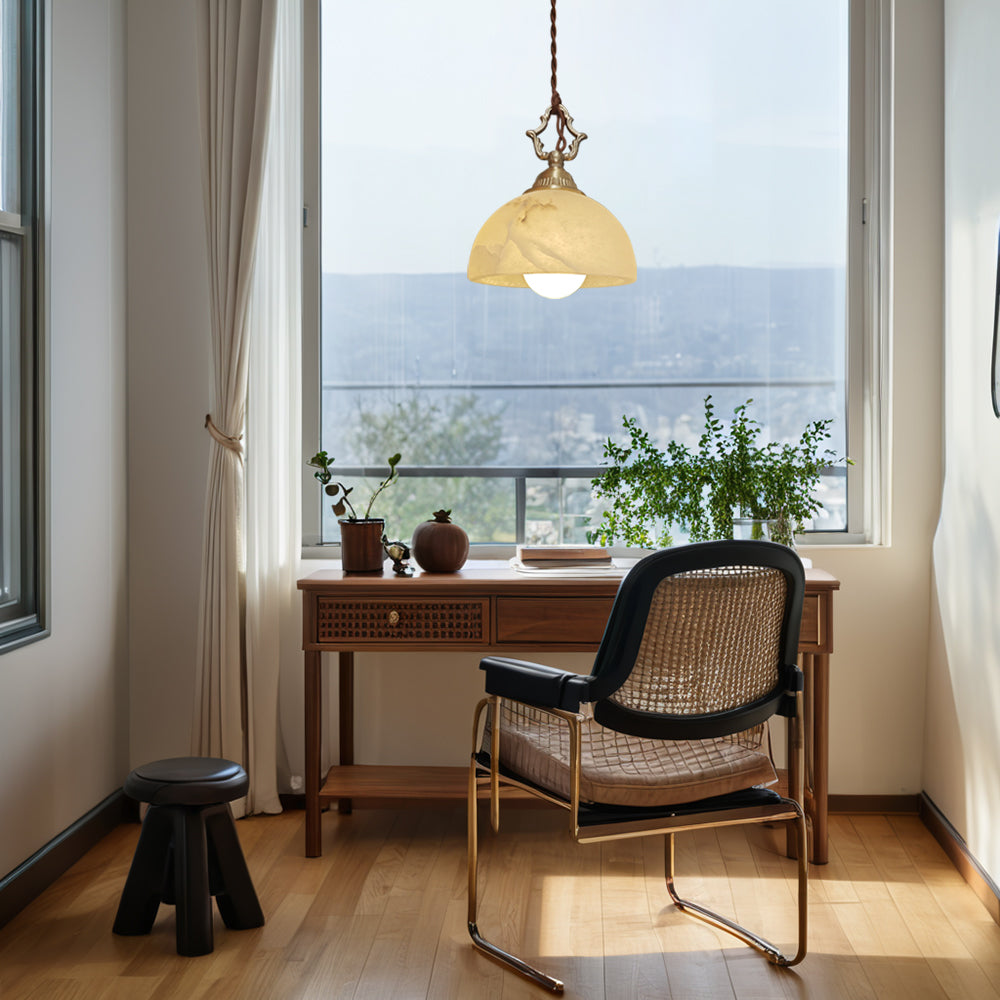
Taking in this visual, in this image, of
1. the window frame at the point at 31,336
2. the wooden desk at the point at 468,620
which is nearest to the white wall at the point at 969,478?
the wooden desk at the point at 468,620

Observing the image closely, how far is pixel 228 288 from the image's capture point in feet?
10.2

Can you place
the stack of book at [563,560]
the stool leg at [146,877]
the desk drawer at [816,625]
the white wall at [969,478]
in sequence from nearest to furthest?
the stool leg at [146,877] → the white wall at [969,478] → the desk drawer at [816,625] → the stack of book at [563,560]

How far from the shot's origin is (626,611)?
1979 millimetres

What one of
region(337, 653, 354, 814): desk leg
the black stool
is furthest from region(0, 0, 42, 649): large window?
region(337, 653, 354, 814): desk leg

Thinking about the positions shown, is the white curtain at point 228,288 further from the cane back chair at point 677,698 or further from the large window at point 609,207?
the cane back chair at point 677,698

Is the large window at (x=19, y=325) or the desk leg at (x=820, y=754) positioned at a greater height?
the large window at (x=19, y=325)

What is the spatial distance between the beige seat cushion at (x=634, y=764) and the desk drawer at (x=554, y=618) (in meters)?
0.48

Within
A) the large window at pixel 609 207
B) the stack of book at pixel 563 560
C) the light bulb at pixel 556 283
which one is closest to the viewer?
the light bulb at pixel 556 283

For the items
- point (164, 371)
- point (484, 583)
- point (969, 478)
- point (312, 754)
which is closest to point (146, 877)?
point (312, 754)

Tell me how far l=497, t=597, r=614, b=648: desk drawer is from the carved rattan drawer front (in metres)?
0.05

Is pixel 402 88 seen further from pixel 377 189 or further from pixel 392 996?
pixel 392 996

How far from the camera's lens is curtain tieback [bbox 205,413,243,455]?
3131 mm

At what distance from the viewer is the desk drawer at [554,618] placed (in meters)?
2.84

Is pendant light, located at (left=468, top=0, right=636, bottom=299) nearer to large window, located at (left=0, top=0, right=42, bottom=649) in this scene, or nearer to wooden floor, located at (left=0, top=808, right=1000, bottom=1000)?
large window, located at (left=0, top=0, right=42, bottom=649)
